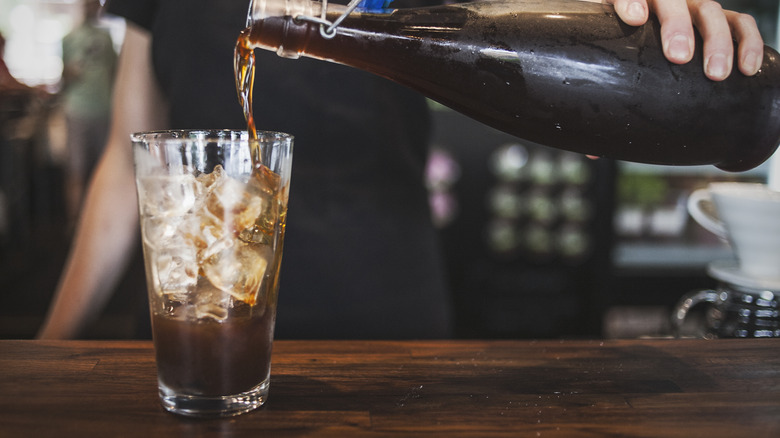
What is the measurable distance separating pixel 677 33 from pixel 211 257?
54 centimetres

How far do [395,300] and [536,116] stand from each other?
1.87 feet

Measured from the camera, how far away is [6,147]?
11.1 feet

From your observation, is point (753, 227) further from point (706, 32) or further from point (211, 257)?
point (211, 257)

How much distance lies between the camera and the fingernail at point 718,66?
0.77 m

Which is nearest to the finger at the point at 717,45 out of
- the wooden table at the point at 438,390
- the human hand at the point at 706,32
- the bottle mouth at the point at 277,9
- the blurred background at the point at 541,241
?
the human hand at the point at 706,32

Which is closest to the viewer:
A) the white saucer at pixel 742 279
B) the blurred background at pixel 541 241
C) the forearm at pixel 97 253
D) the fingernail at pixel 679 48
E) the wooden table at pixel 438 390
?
the wooden table at pixel 438 390

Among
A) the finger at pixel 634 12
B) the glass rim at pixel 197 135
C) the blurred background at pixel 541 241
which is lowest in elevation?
the blurred background at pixel 541 241

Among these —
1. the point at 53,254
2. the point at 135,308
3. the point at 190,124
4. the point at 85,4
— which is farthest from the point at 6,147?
the point at 190,124

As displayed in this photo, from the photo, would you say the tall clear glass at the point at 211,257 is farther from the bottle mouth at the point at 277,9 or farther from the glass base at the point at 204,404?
the bottle mouth at the point at 277,9

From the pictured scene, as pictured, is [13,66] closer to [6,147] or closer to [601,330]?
[6,147]

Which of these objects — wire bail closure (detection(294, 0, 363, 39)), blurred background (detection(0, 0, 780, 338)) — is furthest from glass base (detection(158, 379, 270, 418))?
blurred background (detection(0, 0, 780, 338))

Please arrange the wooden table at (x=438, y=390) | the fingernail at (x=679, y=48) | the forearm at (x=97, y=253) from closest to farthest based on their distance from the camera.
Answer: the wooden table at (x=438, y=390)
the fingernail at (x=679, y=48)
the forearm at (x=97, y=253)

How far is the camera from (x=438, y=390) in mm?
713

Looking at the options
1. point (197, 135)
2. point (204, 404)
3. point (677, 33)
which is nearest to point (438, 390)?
point (204, 404)
